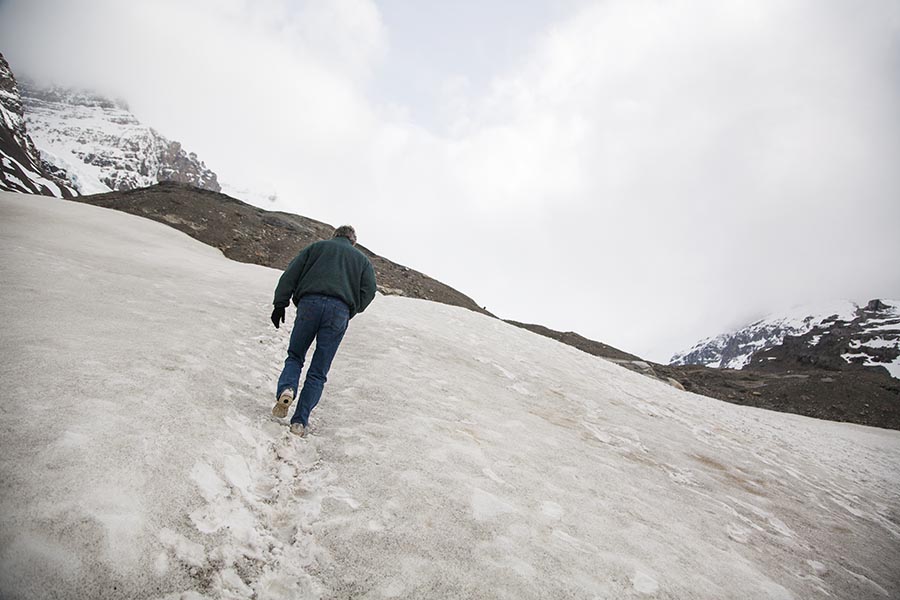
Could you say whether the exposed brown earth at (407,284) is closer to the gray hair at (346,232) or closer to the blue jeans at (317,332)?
the gray hair at (346,232)

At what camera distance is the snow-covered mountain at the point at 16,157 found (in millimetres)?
98375

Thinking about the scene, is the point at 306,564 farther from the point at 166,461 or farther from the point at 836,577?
the point at 836,577

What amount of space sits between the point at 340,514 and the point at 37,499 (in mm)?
2108

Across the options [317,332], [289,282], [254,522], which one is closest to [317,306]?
[317,332]

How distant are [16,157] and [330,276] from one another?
557 feet

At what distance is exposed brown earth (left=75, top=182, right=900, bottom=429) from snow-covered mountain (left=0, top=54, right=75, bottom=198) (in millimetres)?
83969

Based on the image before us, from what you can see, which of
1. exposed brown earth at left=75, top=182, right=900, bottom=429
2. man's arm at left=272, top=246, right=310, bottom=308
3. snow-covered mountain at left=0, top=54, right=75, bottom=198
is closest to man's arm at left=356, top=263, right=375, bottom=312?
man's arm at left=272, top=246, right=310, bottom=308

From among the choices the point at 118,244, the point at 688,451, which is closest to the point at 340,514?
the point at 688,451

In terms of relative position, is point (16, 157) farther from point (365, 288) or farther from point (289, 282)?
point (365, 288)

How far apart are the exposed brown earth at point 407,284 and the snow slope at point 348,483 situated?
1932cm

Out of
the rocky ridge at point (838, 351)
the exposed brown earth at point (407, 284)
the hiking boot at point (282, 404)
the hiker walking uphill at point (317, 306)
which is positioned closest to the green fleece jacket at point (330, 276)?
the hiker walking uphill at point (317, 306)

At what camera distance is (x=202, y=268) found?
551 inches

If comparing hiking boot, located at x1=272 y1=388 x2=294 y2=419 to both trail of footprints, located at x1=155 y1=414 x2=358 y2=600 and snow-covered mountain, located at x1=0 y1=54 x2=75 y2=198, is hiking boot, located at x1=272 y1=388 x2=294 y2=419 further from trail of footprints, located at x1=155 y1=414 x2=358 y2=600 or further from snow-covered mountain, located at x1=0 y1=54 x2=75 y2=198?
snow-covered mountain, located at x1=0 y1=54 x2=75 y2=198

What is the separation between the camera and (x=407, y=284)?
33562mm
